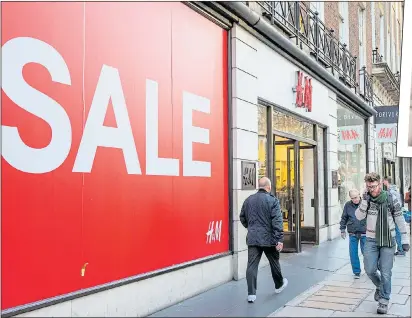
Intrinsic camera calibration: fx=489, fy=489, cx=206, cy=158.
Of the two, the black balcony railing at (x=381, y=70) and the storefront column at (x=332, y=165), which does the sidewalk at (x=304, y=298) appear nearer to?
the storefront column at (x=332, y=165)

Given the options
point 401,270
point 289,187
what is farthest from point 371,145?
point 401,270

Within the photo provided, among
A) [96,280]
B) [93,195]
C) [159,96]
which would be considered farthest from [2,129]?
[159,96]

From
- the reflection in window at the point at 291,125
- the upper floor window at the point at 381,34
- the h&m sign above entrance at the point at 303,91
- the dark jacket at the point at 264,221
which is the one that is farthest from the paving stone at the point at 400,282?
the upper floor window at the point at 381,34

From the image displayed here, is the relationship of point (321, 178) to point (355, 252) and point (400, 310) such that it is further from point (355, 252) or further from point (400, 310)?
Result: point (400, 310)

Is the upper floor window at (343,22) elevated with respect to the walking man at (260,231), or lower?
elevated

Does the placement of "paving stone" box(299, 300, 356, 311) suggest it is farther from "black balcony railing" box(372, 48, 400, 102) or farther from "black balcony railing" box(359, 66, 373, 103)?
"black balcony railing" box(372, 48, 400, 102)

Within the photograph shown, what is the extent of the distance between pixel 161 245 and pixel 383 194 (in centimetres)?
301

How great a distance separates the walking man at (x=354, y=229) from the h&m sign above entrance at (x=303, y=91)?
11.6 ft

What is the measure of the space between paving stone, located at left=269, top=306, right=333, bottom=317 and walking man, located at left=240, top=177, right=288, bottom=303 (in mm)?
572

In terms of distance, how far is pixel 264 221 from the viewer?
688cm

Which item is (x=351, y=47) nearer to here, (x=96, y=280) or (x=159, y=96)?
(x=159, y=96)

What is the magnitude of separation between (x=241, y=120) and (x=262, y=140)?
150 centimetres

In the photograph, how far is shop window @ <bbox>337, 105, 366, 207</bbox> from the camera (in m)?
15.7

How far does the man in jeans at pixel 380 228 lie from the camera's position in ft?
20.6
